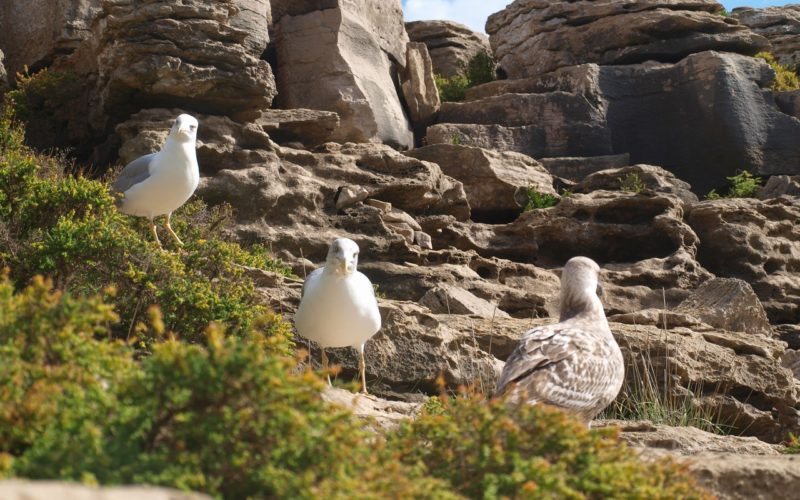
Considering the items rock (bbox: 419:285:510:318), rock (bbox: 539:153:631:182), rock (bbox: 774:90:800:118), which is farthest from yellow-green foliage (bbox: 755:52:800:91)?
rock (bbox: 419:285:510:318)

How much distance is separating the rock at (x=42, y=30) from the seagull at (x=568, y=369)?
11.2 m

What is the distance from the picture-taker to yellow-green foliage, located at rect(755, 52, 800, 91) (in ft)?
65.8

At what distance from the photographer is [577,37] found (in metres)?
20.0

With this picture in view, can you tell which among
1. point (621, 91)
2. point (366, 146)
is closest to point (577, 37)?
point (621, 91)

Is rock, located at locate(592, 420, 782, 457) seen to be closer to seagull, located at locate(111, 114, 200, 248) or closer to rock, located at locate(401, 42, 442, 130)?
seagull, located at locate(111, 114, 200, 248)

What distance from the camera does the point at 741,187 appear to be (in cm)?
1742

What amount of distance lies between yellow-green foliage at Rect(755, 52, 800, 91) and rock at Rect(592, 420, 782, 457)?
548 inches

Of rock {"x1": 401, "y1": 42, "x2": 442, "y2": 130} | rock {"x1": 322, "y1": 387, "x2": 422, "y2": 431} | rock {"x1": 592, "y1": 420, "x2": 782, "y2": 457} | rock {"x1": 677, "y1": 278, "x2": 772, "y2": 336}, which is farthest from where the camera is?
rock {"x1": 401, "y1": 42, "x2": 442, "y2": 130}

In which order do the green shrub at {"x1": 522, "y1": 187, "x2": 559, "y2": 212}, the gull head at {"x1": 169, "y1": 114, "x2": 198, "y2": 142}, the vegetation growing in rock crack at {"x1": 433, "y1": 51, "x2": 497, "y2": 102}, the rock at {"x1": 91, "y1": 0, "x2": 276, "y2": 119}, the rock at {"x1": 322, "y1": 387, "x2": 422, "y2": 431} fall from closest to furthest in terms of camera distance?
the rock at {"x1": 322, "y1": 387, "x2": 422, "y2": 431} → the gull head at {"x1": 169, "y1": 114, "x2": 198, "y2": 142} → the rock at {"x1": 91, "y1": 0, "x2": 276, "y2": 119} → the green shrub at {"x1": 522, "y1": 187, "x2": 559, "y2": 212} → the vegetation growing in rock crack at {"x1": 433, "y1": 51, "x2": 497, "y2": 102}

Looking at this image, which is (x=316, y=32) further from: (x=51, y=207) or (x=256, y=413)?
(x=256, y=413)

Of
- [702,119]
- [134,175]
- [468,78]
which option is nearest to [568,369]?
[134,175]

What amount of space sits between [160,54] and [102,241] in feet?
18.5

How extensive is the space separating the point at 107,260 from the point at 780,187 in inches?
499

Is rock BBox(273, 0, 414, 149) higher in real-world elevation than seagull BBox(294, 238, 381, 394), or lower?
higher
